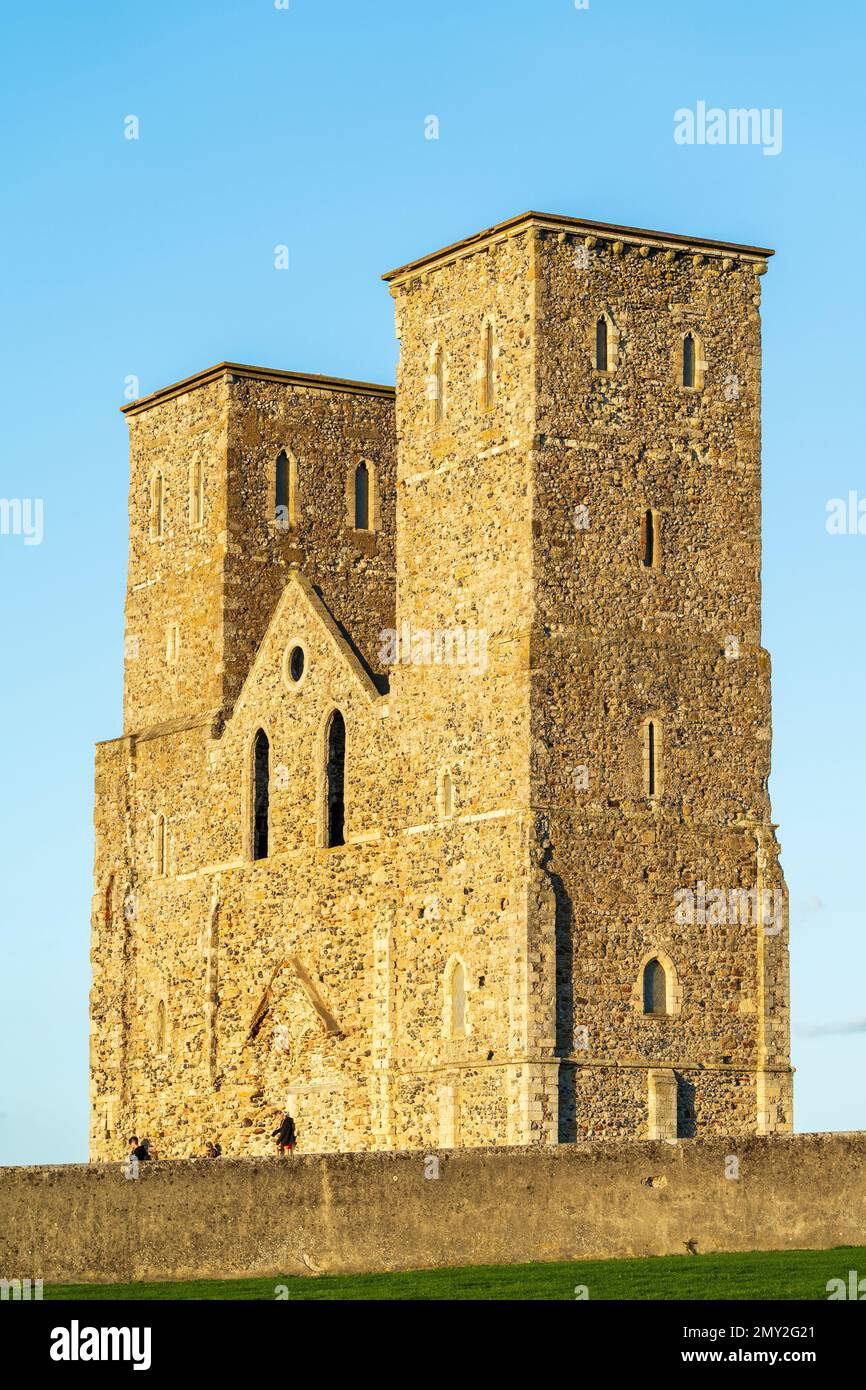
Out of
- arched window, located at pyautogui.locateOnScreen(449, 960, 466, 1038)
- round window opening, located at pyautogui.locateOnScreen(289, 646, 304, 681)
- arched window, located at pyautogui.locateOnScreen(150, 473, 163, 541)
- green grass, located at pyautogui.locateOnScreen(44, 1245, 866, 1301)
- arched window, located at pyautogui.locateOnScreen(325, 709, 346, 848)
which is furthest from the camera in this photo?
arched window, located at pyautogui.locateOnScreen(150, 473, 163, 541)

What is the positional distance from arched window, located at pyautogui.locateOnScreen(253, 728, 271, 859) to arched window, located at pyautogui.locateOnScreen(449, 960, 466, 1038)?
23.5 feet

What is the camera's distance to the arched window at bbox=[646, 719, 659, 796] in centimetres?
4412

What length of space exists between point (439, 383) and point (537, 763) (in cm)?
699

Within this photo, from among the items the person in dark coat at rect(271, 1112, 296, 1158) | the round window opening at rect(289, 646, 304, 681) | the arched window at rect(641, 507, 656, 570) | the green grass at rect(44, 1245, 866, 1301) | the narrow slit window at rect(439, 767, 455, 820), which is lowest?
the green grass at rect(44, 1245, 866, 1301)

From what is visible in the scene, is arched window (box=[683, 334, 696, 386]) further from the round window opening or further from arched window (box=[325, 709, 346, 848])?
the round window opening

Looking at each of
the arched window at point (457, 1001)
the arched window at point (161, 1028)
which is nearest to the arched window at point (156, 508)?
the arched window at point (161, 1028)

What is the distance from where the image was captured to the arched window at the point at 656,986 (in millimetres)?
43625

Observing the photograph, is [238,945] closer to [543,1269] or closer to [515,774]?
[515,774]

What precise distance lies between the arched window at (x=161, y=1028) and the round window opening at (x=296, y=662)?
679 centimetres

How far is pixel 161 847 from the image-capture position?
176ft

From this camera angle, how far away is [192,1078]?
51438 mm

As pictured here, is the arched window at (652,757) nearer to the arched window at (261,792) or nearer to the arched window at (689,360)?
the arched window at (689,360)

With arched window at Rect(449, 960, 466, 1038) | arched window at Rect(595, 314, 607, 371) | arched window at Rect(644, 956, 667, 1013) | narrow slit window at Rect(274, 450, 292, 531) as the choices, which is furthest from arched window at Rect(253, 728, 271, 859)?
arched window at Rect(595, 314, 607, 371)

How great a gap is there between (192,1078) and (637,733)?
39.1 feet
